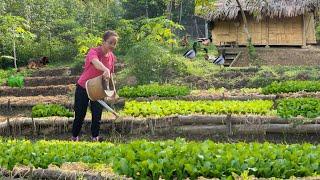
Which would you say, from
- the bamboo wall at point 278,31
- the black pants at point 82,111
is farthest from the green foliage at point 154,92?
the bamboo wall at point 278,31

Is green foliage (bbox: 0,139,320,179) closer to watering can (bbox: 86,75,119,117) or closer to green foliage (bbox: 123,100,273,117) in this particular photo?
watering can (bbox: 86,75,119,117)

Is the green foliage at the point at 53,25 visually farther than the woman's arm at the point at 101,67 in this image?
Yes

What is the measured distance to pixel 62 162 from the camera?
6047 millimetres

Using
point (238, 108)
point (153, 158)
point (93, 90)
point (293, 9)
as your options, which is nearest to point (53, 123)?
point (93, 90)

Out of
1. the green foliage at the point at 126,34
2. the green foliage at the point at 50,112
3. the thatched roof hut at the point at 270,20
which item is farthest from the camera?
the green foliage at the point at 126,34

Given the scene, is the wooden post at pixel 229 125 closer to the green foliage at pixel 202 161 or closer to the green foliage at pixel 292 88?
the green foliage at pixel 292 88

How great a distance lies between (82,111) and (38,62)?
43.8ft

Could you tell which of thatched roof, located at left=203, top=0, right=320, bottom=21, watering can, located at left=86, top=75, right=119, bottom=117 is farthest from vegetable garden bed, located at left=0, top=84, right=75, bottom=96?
thatched roof, located at left=203, top=0, right=320, bottom=21

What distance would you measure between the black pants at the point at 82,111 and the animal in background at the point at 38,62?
12367 mm

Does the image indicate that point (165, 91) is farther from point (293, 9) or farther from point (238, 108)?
point (293, 9)

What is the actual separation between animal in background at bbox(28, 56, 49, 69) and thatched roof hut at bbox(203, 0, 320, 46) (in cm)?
751

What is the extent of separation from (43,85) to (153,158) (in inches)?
504

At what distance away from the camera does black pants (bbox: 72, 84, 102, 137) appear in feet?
30.4

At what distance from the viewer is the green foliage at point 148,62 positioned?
14992 mm
